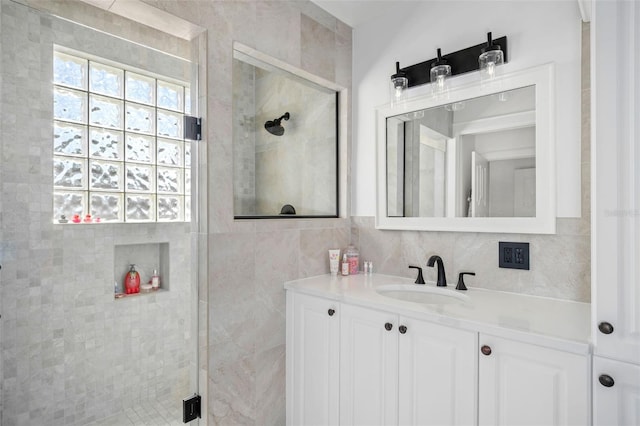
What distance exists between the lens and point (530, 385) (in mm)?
1111

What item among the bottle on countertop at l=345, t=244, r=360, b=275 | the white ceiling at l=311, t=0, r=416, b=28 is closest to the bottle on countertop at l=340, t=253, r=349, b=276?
the bottle on countertop at l=345, t=244, r=360, b=275

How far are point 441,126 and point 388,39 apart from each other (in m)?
0.70

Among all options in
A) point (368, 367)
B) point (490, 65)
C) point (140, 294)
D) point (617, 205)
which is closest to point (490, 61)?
point (490, 65)

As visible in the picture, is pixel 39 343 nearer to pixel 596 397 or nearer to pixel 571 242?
pixel 596 397

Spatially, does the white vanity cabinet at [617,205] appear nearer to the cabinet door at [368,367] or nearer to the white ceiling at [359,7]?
the cabinet door at [368,367]

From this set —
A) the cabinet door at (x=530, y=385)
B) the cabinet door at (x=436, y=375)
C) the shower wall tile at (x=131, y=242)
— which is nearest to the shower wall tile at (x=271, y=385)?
the shower wall tile at (x=131, y=242)

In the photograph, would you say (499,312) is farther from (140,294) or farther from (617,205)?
(140,294)

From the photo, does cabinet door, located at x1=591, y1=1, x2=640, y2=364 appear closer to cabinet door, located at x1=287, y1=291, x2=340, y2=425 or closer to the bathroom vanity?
the bathroom vanity

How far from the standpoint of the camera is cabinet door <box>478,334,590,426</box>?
103cm

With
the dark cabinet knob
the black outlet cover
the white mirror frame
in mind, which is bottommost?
the dark cabinet knob

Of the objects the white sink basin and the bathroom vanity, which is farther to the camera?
the white sink basin

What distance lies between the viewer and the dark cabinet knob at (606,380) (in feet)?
3.15

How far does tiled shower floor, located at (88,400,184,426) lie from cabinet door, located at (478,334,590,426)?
1778 millimetres

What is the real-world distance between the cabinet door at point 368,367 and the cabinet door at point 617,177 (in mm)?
733
